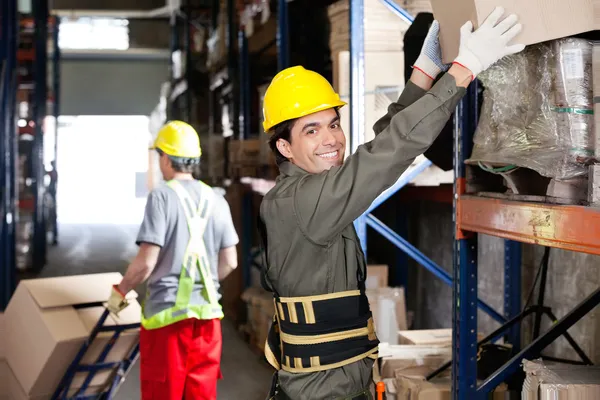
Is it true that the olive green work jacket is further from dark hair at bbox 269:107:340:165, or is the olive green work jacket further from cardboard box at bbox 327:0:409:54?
cardboard box at bbox 327:0:409:54

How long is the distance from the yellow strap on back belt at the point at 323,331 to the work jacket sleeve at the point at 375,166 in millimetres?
267

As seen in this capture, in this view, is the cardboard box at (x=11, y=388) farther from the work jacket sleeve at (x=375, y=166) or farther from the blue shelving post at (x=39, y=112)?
the blue shelving post at (x=39, y=112)

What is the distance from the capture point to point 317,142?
2469 mm

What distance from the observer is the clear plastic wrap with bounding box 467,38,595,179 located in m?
2.28

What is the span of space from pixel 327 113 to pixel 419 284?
497 centimetres

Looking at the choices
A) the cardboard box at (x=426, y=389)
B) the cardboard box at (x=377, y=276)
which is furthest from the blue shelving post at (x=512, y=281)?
the cardboard box at (x=377, y=276)

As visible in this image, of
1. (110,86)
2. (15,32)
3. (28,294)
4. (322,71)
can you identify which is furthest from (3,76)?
(110,86)

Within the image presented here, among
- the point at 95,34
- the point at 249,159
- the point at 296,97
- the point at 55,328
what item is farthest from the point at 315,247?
the point at 95,34

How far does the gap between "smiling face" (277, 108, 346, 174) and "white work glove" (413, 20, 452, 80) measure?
327 millimetres

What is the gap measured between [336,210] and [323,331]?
17.6 inches

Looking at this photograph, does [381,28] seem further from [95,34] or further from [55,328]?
[95,34]

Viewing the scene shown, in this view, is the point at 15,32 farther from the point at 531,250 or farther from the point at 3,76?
the point at 531,250

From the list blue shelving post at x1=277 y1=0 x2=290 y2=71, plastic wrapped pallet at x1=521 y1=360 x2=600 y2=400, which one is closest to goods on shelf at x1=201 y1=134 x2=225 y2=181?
blue shelving post at x1=277 y1=0 x2=290 y2=71

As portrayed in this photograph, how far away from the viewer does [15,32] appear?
884cm
